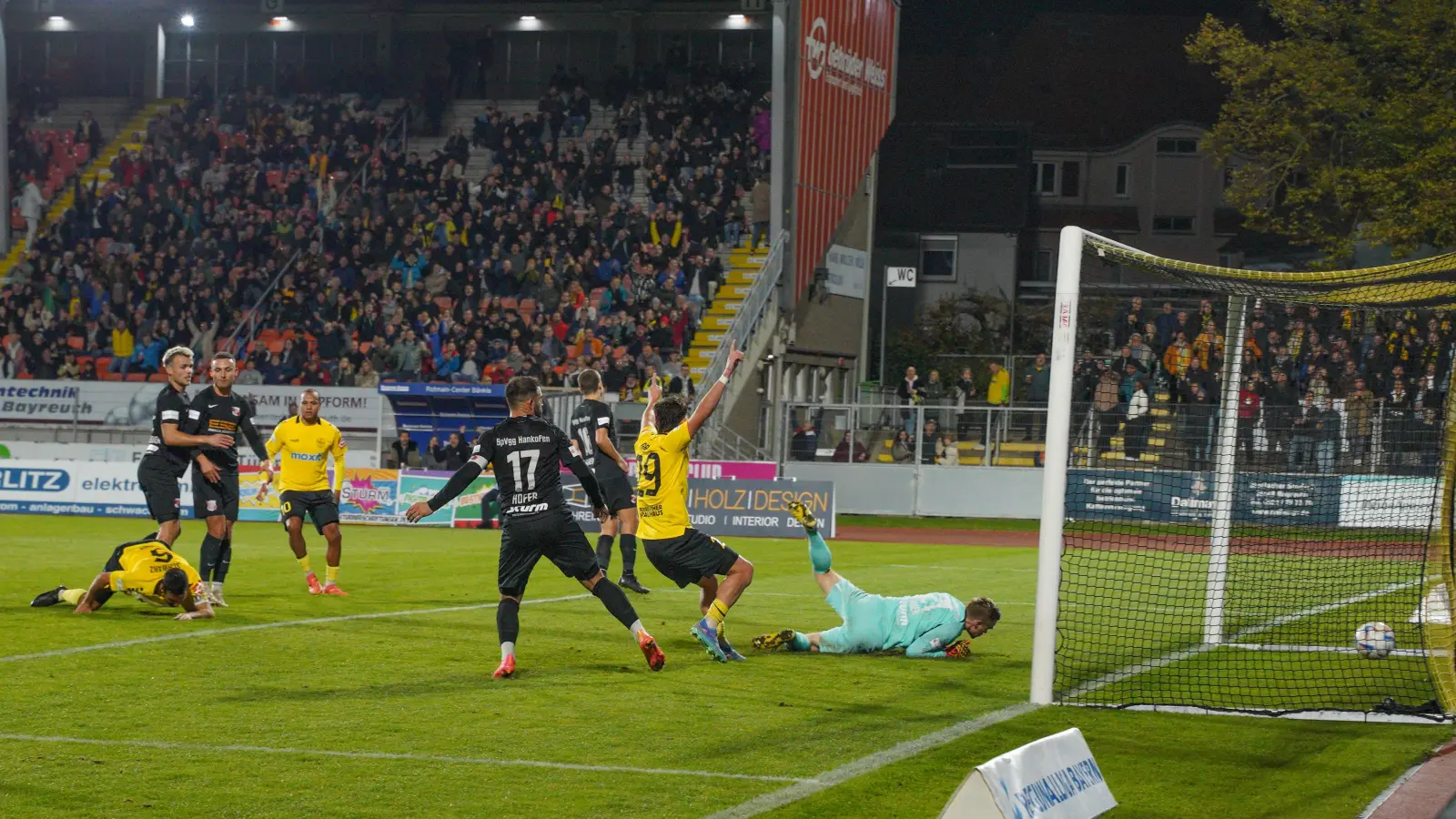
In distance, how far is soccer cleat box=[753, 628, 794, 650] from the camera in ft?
38.1

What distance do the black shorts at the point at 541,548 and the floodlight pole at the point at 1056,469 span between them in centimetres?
283

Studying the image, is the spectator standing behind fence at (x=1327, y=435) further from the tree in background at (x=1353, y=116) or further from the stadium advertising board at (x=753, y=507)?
the tree in background at (x=1353, y=116)

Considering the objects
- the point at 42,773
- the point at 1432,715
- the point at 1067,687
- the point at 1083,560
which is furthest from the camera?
the point at 1083,560

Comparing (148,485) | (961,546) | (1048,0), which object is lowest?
(961,546)

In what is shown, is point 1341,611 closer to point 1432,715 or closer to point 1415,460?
point 1415,460

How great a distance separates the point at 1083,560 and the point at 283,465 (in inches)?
312

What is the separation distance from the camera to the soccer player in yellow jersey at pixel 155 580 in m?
12.9

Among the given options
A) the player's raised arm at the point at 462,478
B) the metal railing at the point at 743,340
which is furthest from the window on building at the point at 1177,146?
the player's raised arm at the point at 462,478

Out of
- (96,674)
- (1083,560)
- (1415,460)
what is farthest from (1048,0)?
(96,674)

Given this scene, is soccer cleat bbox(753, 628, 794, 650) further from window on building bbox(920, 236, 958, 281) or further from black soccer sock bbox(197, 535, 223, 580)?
window on building bbox(920, 236, 958, 281)

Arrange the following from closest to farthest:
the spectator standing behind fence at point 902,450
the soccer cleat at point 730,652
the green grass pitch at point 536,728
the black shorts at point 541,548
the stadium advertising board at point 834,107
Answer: the green grass pitch at point 536,728
the black shorts at point 541,548
the soccer cleat at point 730,652
the spectator standing behind fence at point 902,450
the stadium advertising board at point 834,107

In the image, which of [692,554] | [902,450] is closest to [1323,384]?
[692,554]

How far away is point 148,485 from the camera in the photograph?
13555mm

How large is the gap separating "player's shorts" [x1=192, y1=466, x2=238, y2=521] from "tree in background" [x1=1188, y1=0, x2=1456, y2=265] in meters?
24.1
